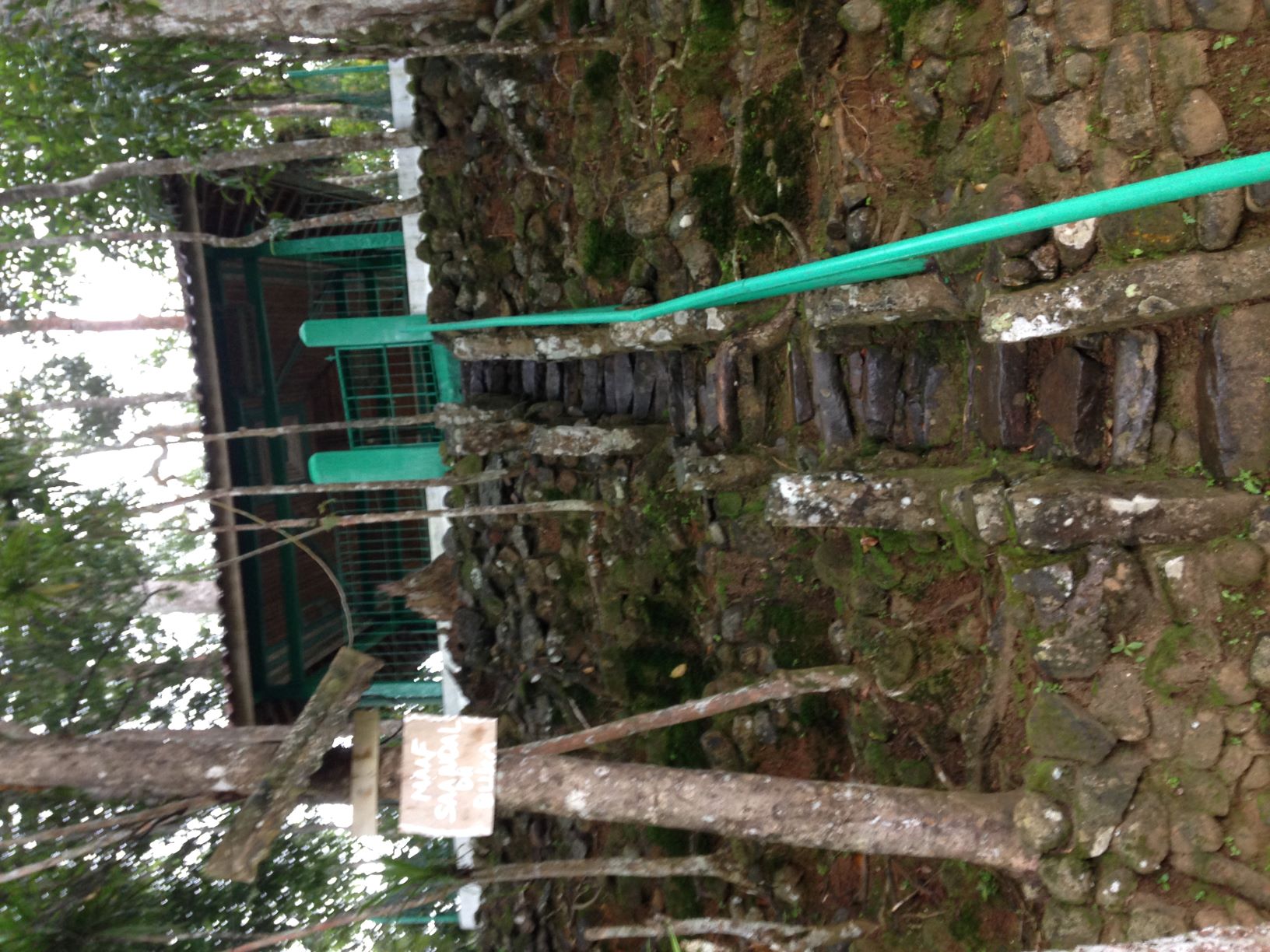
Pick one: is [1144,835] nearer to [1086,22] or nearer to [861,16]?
[1086,22]

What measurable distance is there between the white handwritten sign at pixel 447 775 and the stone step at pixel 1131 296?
1909 millimetres

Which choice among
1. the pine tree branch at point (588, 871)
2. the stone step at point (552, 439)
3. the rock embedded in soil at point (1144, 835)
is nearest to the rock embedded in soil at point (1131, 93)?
the rock embedded in soil at point (1144, 835)

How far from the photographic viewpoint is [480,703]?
19.9 feet

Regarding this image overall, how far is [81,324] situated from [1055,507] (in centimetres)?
999

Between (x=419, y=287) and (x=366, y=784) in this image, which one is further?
(x=419, y=287)

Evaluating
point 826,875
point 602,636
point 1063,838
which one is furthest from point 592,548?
A: point 1063,838

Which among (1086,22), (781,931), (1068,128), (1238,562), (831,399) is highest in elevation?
(1086,22)

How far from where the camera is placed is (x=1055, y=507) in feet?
8.59

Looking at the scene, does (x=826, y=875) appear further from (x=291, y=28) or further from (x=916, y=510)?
(x=291, y=28)

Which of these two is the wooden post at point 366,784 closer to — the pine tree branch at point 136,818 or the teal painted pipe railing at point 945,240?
the pine tree branch at point 136,818

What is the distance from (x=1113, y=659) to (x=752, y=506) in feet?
5.45

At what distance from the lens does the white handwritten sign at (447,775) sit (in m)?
2.80

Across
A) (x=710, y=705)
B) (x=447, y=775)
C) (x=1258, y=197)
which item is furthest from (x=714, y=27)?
(x=447, y=775)

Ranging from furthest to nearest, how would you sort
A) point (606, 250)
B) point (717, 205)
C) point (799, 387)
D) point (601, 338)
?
point (601, 338)
point (606, 250)
point (717, 205)
point (799, 387)
